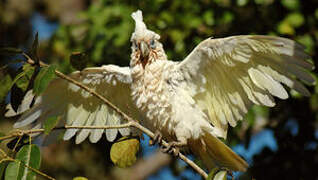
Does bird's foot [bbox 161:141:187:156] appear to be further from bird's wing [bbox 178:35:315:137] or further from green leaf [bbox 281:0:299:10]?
green leaf [bbox 281:0:299:10]

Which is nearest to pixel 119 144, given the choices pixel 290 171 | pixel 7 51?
pixel 7 51

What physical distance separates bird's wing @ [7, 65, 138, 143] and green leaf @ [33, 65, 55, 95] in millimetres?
797

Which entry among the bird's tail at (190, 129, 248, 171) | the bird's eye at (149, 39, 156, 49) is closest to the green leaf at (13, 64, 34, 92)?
the bird's eye at (149, 39, 156, 49)

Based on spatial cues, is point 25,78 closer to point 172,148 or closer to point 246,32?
point 172,148

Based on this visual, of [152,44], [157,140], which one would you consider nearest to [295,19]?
[152,44]

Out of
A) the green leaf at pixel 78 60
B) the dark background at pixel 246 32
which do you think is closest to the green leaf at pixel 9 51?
the green leaf at pixel 78 60

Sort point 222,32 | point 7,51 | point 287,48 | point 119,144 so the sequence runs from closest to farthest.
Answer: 1. point 7,51
2. point 119,144
3. point 287,48
4. point 222,32

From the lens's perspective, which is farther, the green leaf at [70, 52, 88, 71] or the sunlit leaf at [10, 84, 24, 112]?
the green leaf at [70, 52, 88, 71]

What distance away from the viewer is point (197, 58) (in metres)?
2.15

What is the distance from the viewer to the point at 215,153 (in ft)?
7.77

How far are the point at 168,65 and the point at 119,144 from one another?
703 millimetres

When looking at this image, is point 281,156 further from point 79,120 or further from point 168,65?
point 79,120

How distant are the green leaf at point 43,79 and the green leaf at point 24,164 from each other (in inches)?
8.1

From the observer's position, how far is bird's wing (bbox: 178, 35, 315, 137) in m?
2.03
